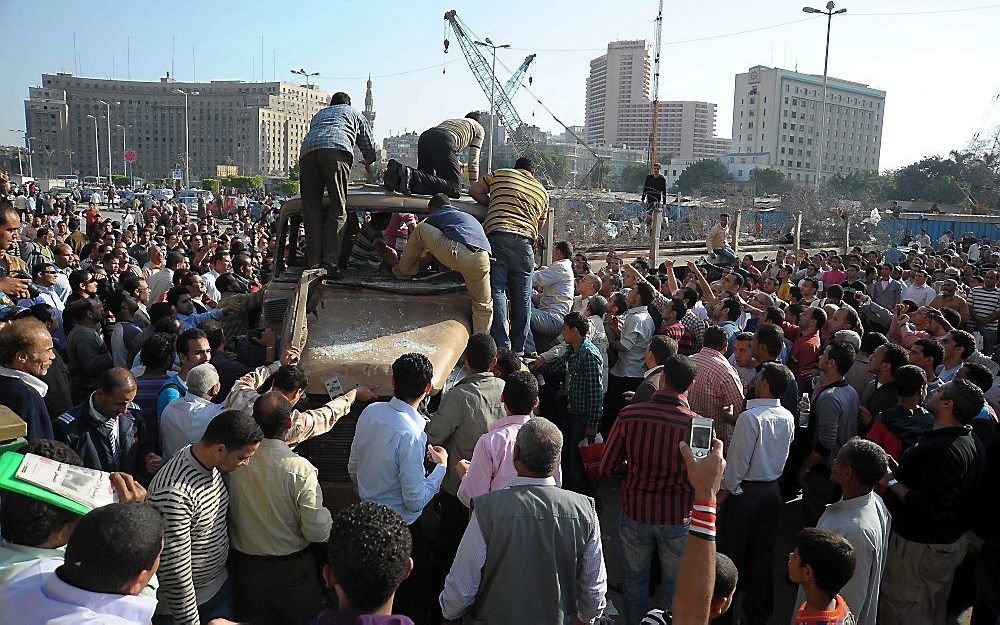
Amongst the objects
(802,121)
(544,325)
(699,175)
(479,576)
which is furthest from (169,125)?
(479,576)

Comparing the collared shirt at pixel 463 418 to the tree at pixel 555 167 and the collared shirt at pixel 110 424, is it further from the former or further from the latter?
the tree at pixel 555 167

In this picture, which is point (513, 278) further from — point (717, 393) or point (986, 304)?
point (986, 304)

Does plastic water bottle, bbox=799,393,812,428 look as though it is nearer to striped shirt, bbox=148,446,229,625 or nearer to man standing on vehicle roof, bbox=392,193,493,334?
man standing on vehicle roof, bbox=392,193,493,334

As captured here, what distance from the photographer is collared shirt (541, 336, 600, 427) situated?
557 cm

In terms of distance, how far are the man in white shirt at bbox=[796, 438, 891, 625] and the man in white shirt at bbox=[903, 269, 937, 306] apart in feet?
25.6

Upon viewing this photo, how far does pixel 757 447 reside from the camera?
4383 mm

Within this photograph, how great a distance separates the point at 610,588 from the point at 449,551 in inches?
50.7

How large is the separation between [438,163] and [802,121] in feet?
A: 545

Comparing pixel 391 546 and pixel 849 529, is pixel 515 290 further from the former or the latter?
pixel 391 546

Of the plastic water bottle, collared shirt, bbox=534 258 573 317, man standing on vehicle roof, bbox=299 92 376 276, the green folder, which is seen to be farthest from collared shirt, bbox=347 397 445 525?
collared shirt, bbox=534 258 573 317

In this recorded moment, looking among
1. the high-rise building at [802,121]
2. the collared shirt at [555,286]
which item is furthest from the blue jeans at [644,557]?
the high-rise building at [802,121]

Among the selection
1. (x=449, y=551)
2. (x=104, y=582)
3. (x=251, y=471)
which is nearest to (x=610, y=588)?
(x=449, y=551)

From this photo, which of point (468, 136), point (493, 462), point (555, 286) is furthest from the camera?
point (468, 136)

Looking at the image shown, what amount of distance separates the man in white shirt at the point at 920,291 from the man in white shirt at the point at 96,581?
10647 millimetres
